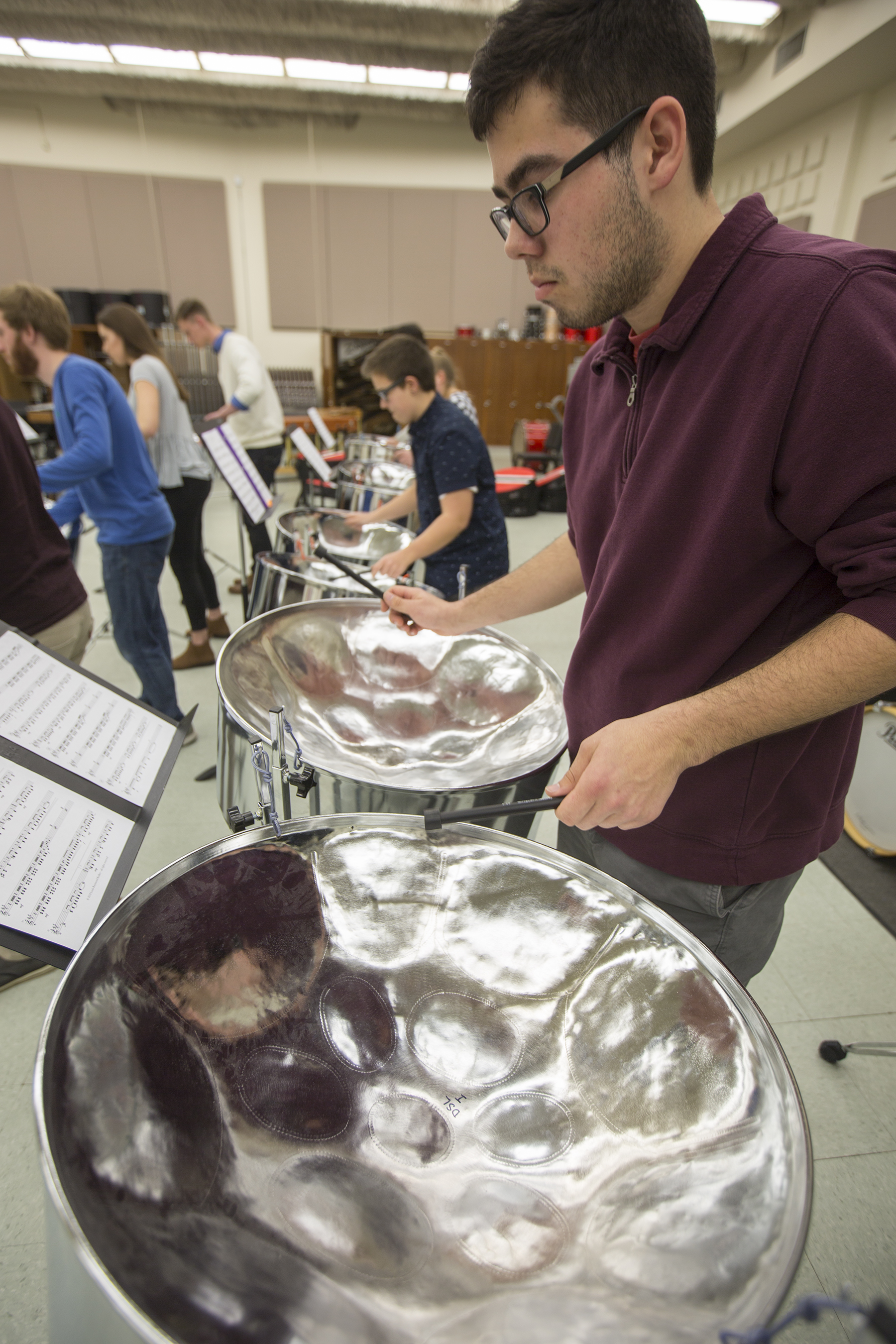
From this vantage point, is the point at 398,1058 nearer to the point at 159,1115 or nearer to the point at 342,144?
the point at 159,1115

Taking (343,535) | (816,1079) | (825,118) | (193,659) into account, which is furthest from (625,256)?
(825,118)

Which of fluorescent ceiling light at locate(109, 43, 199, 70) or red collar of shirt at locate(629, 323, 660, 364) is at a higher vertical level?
fluorescent ceiling light at locate(109, 43, 199, 70)

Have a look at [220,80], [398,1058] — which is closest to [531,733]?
[398,1058]

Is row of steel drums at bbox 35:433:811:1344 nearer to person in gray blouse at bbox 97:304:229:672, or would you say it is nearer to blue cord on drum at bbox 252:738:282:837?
blue cord on drum at bbox 252:738:282:837

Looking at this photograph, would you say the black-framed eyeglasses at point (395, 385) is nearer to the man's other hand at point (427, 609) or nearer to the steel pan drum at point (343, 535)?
the steel pan drum at point (343, 535)

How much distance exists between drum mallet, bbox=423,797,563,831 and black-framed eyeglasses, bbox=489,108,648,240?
464 millimetres

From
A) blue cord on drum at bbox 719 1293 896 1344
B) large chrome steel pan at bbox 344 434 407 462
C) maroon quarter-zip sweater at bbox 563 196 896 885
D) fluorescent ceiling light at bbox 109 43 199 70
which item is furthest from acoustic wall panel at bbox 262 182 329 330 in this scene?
blue cord on drum at bbox 719 1293 896 1344

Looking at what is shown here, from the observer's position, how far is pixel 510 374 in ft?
24.7

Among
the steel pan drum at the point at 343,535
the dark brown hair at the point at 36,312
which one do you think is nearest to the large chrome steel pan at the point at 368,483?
the steel pan drum at the point at 343,535

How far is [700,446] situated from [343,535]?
7.03 ft

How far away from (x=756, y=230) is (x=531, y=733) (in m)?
0.63

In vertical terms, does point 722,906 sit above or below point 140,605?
above

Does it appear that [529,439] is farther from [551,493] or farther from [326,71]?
[326,71]

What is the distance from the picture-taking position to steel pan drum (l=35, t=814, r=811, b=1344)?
41 cm
